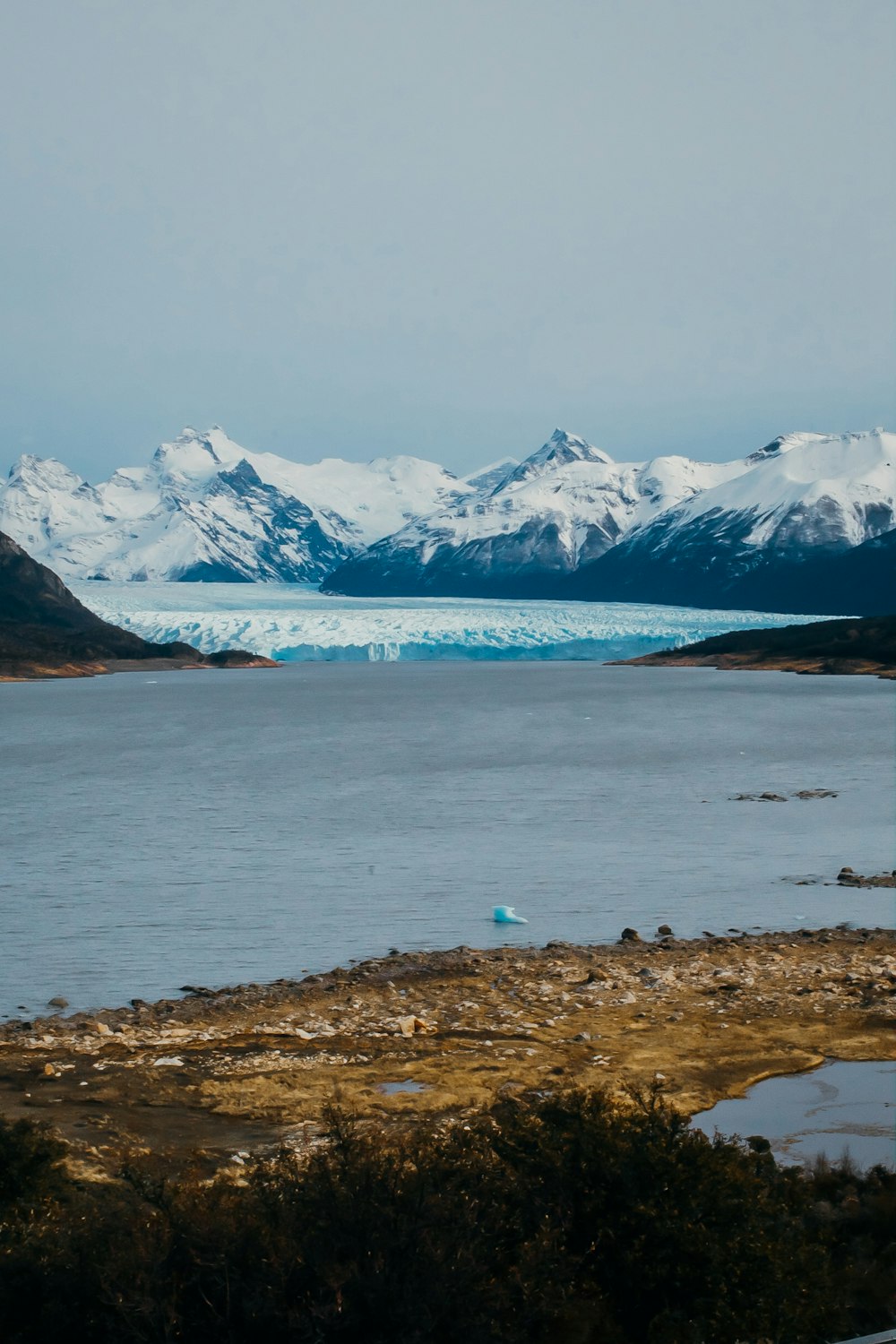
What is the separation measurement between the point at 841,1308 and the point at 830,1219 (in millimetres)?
1667

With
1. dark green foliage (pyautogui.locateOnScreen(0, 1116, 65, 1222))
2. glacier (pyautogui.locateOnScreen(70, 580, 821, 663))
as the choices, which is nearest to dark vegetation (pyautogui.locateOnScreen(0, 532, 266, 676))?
glacier (pyautogui.locateOnScreen(70, 580, 821, 663))

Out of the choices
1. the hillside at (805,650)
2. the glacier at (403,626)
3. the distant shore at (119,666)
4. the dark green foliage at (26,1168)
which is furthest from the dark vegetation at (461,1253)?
the distant shore at (119,666)

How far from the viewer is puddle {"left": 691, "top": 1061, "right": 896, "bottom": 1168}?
11164mm

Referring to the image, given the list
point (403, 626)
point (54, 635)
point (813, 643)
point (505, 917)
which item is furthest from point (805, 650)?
point (505, 917)

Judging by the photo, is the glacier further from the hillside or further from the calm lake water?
the calm lake water

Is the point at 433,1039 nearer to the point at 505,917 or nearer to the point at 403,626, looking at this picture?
the point at 505,917

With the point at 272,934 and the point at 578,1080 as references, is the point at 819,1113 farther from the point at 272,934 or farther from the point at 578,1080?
the point at 272,934

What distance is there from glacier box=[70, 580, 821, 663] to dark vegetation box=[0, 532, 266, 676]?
301cm

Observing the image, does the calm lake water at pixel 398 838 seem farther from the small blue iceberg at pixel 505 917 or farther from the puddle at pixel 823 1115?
the puddle at pixel 823 1115

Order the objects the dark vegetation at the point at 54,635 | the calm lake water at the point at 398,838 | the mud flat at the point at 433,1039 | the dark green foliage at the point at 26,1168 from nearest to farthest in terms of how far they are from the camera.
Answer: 1. the dark green foliage at the point at 26,1168
2. the mud flat at the point at 433,1039
3. the calm lake water at the point at 398,838
4. the dark vegetation at the point at 54,635

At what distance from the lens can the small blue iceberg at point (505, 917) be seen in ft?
73.0

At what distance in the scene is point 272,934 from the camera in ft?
69.8

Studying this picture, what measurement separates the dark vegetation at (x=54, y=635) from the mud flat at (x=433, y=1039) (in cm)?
13199

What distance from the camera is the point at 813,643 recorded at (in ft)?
437
